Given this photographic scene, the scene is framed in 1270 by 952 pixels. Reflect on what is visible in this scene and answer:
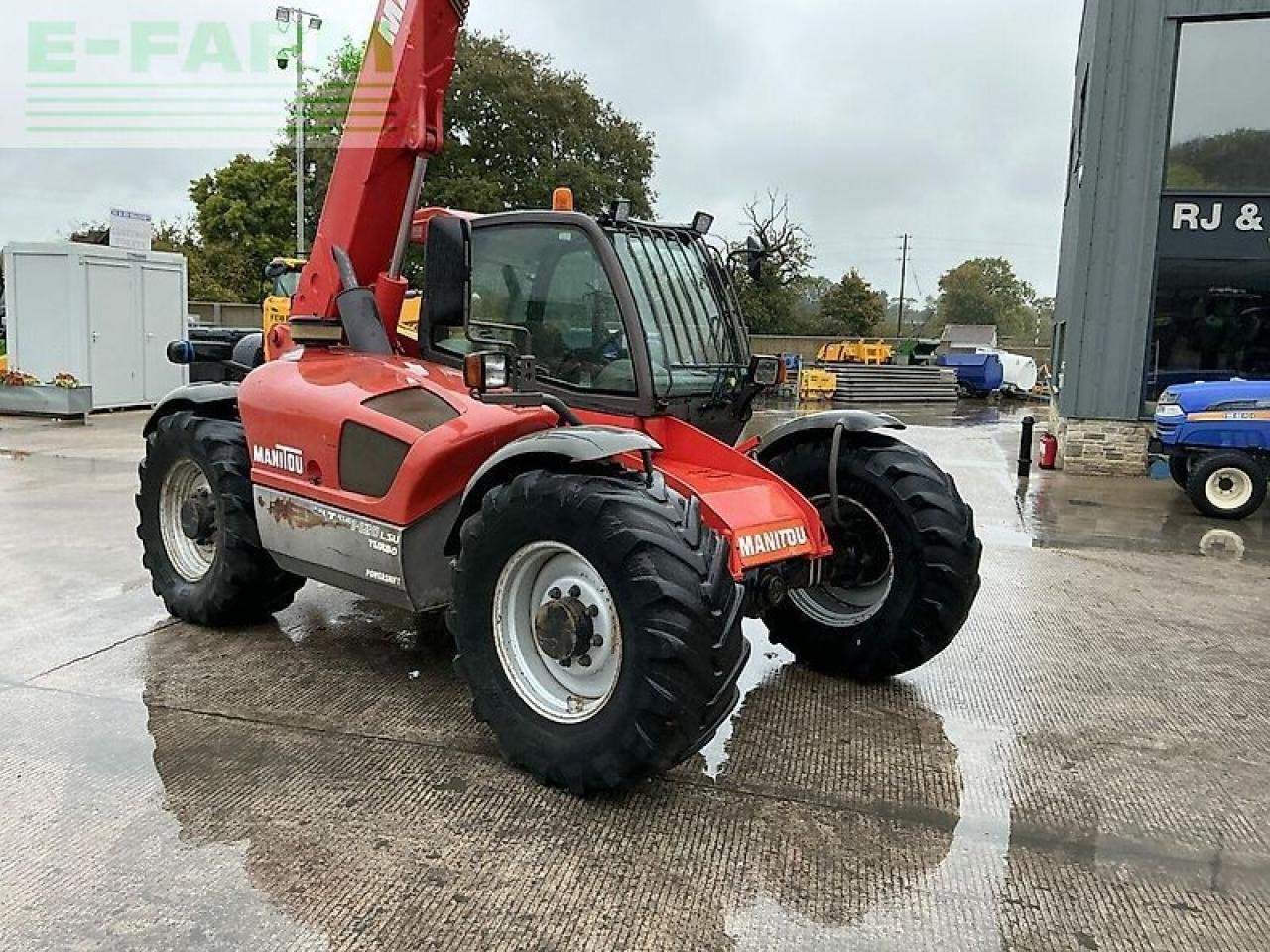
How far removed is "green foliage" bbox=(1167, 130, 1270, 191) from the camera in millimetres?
12148

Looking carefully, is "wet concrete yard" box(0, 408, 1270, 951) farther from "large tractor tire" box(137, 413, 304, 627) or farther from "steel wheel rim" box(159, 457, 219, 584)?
"steel wheel rim" box(159, 457, 219, 584)

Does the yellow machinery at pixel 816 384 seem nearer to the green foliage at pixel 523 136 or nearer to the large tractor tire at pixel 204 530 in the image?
the green foliage at pixel 523 136

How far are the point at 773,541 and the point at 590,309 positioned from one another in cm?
120

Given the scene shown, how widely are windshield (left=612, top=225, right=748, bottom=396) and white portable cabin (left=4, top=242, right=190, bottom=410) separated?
13.1 meters

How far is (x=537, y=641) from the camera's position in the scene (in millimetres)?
3750

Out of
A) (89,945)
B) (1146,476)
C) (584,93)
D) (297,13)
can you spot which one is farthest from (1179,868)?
(584,93)

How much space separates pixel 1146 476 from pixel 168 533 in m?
11.0

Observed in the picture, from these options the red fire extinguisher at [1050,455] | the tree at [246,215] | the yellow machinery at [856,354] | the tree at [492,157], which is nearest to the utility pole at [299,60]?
the tree at [492,157]

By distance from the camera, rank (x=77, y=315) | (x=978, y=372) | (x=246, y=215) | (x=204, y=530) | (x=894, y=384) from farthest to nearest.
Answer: (x=246, y=215) < (x=978, y=372) < (x=894, y=384) < (x=77, y=315) < (x=204, y=530)

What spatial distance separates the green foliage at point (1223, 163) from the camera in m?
12.1

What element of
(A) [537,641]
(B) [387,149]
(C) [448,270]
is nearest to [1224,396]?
(B) [387,149]

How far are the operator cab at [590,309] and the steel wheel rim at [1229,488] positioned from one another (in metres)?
7.25

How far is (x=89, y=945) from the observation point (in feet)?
8.86

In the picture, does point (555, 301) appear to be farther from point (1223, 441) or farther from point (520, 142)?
point (520, 142)
